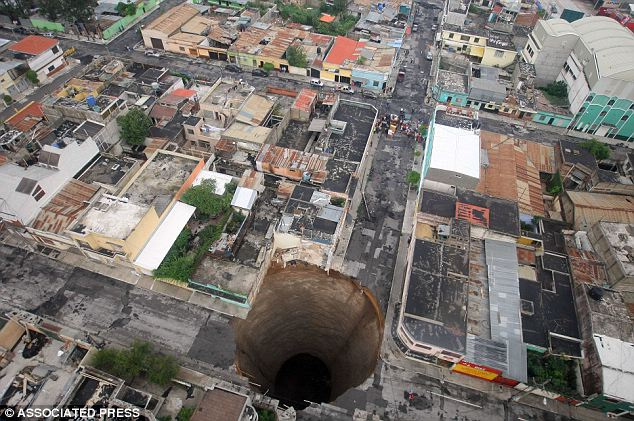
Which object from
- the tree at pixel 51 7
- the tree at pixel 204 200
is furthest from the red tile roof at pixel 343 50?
the tree at pixel 51 7

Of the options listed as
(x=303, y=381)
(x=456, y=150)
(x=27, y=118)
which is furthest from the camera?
(x=27, y=118)

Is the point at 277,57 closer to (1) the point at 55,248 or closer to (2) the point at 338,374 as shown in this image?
(1) the point at 55,248

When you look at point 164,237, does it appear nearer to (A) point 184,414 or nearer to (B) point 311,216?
(B) point 311,216

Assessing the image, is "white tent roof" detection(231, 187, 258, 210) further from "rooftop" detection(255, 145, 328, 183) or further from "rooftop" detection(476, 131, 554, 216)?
"rooftop" detection(476, 131, 554, 216)

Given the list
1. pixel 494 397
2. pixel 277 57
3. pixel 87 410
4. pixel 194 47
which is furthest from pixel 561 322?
pixel 194 47

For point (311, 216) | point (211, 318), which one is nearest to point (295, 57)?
point (311, 216)
